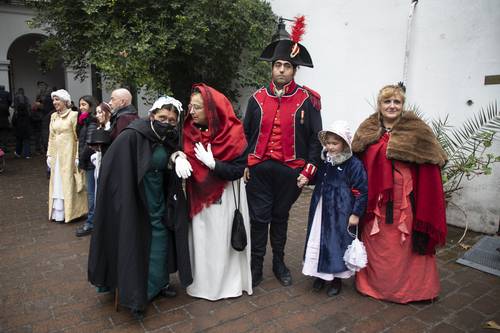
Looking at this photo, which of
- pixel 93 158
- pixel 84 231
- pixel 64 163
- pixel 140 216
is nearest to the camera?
pixel 140 216

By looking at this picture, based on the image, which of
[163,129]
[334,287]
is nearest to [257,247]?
[334,287]

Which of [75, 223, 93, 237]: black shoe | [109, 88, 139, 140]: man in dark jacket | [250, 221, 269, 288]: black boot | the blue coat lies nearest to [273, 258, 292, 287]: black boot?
[250, 221, 269, 288]: black boot

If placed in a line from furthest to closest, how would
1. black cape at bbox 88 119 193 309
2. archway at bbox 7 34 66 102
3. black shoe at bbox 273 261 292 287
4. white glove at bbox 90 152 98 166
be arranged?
archway at bbox 7 34 66 102 → white glove at bbox 90 152 98 166 → black shoe at bbox 273 261 292 287 → black cape at bbox 88 119 193 309

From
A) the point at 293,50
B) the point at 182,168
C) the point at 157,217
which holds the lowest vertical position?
the point at 157,217

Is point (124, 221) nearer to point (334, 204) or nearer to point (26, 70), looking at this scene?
point (334, 204)

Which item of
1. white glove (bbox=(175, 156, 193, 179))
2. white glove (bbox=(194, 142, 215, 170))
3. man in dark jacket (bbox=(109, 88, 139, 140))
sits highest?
man in dark jacket (bbox=(109, 88, 139, 140))

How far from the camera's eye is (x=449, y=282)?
3736mm

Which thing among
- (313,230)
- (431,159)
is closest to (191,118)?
(313,230)

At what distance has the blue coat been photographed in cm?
323

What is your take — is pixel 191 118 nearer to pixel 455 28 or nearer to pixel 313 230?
pixel 313 230

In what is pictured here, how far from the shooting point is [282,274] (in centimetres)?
367

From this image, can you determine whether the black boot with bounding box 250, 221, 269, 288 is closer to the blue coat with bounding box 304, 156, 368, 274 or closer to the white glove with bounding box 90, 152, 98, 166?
the blue coat with bounding box 304, 156, 368, 274

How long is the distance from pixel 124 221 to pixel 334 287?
1920 millimetres

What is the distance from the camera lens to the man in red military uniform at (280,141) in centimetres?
338
